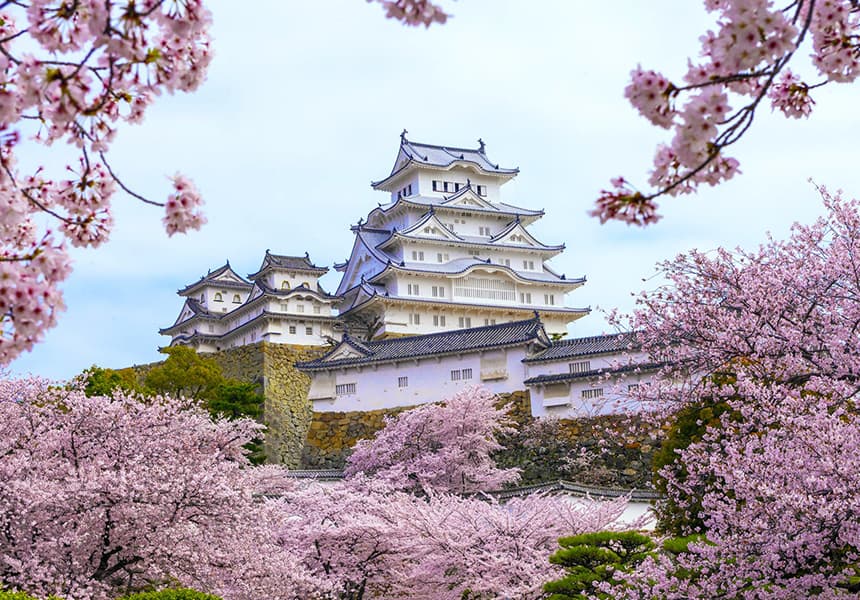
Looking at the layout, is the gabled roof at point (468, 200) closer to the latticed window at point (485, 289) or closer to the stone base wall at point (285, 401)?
the latticed window at point (485, 289)

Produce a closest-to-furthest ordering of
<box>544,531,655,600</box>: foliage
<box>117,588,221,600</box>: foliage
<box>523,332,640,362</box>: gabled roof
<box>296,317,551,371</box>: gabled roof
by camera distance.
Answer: <box>117,588,221,600</box>: foliage, <box>544,531,655,600</box>: foliage, <box>523,332,640,362</box>: gabled roof, <box>296,317,551,371</box>: gabled roof

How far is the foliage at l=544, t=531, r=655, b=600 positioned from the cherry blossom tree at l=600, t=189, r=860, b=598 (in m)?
2.59

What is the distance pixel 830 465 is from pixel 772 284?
7.17 feet

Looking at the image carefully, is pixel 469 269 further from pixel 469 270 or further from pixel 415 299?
pixel 415 299

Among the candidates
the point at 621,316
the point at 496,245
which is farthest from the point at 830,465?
the point at 496,245

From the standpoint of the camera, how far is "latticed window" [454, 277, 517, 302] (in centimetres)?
4038

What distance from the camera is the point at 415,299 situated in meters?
38.8

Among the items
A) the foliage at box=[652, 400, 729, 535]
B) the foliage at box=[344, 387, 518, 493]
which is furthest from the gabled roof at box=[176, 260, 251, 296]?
the foliage at box=[652, 400, 729, 535]

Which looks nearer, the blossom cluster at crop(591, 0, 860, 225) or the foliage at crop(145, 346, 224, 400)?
the blossom cluster at crop(591, 0, 860, 225)

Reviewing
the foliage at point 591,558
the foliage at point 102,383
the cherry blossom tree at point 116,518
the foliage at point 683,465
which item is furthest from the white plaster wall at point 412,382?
the foliage at point 591,558

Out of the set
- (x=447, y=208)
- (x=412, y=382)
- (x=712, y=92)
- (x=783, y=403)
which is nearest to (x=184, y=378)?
(x=412, y=382)

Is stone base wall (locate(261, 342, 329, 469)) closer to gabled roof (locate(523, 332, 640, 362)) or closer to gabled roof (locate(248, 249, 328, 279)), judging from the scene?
gabled roof (locate(248, 249, 328, 279))

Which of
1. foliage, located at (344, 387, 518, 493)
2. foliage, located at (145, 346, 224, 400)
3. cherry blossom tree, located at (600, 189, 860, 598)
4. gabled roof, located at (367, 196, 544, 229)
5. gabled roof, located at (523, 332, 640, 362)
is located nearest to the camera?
cherry blossom tree, located at (600, 189, 860, 598)

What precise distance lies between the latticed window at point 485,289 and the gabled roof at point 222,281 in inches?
386
